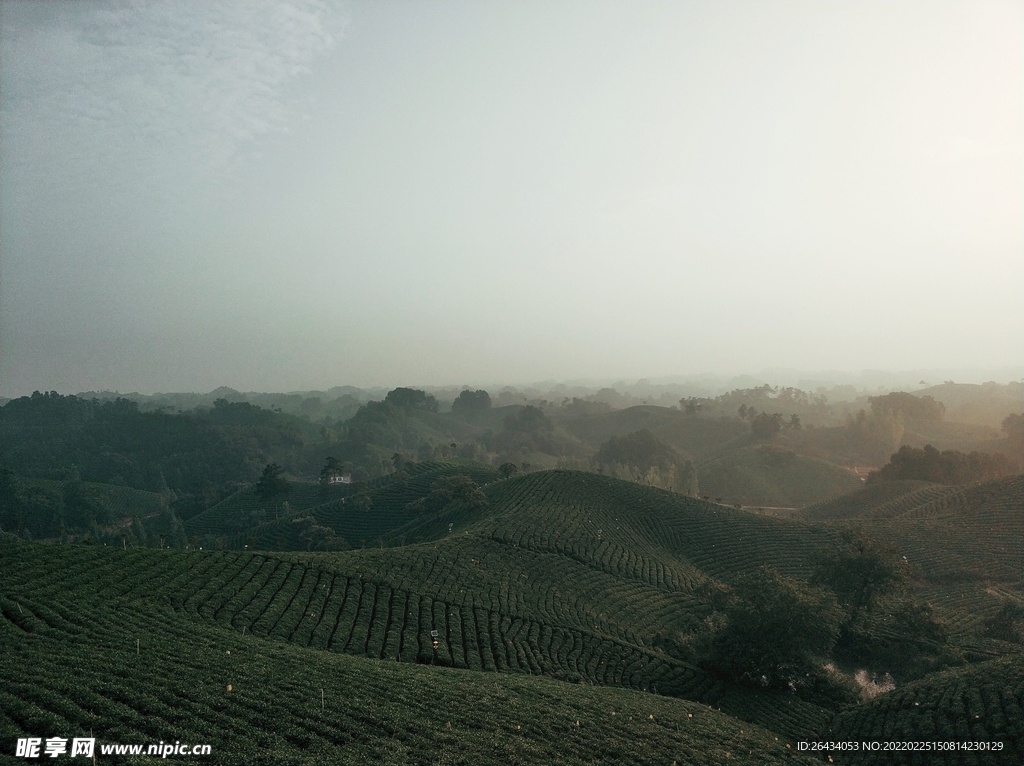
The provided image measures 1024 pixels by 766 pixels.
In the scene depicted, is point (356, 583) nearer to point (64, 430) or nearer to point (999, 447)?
point (999, 447)

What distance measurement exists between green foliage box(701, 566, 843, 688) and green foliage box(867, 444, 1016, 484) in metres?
85.2

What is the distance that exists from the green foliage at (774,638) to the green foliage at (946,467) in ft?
279

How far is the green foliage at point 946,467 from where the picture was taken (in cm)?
9719

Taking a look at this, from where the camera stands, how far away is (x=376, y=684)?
1902 centimetres

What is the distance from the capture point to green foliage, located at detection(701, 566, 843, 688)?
31.4m

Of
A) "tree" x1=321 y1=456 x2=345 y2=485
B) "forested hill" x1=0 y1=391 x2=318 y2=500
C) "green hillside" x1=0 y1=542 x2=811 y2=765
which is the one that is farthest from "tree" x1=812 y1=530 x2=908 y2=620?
"forested hill" x1=0 y1=391 x2=318 y2=500

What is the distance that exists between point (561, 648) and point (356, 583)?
43.3 feet

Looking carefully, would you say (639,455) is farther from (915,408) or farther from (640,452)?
(915,408)

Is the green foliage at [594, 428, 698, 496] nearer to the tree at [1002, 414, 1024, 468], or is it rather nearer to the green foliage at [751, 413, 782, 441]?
the green foliage at [751, 413, 782, 441]

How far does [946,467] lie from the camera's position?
98.6 meters

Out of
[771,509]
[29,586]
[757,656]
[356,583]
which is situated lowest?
[771,509]

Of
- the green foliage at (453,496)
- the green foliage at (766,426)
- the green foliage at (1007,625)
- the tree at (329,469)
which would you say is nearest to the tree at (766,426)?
the green foliage at (766,426)

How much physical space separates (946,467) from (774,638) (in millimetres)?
92190

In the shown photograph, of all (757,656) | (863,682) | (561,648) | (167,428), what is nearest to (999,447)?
(863,682)
